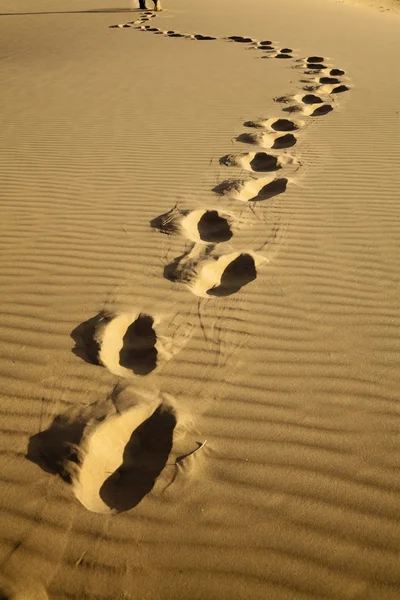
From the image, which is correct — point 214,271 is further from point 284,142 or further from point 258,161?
point 284,142

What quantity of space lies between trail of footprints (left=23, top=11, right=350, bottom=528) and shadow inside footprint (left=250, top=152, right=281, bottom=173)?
0.01m

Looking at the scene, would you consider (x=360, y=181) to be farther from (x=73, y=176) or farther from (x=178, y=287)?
(x=73, y=176)

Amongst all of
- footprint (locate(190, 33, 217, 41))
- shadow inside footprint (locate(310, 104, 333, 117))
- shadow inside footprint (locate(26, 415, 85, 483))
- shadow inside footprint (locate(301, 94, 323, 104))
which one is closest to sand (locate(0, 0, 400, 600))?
shadow inside footprint (locate(26, 415, 85, 483))

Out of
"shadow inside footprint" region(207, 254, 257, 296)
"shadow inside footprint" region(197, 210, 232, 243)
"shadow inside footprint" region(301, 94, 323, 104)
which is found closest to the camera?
"shadow inside footprint" region(207, 254, 257, 296)

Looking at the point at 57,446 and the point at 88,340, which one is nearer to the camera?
the point at 57,446

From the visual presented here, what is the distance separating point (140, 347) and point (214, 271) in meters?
0.82

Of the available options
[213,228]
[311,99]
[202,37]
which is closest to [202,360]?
[213,228]

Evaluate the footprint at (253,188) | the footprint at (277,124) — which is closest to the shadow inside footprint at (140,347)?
the footprint at (253,188)

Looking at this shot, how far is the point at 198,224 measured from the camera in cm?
356

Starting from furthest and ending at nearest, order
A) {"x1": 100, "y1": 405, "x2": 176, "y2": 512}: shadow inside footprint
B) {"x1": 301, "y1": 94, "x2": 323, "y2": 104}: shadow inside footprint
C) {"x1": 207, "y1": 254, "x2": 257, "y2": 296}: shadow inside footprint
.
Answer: {"x1": 301, "y1": 94, "x2": 323, "y2": 104}: shadow inside footprint < {"x1": 207, "y1": 254, "x2": 257, "y2": 296}: shadow inside footprint < {"x1": 100, "y1": 405, "x2": 176, "y2": 512}: shadow inside footprint

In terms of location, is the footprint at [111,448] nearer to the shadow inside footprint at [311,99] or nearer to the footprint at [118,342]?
the footprint at [118,342]

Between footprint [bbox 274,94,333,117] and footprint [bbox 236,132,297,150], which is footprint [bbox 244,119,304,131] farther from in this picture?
footprint [bbox 274,94,333,117]

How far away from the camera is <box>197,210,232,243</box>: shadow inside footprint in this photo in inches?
133

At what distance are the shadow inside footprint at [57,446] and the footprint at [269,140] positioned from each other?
150 inches
